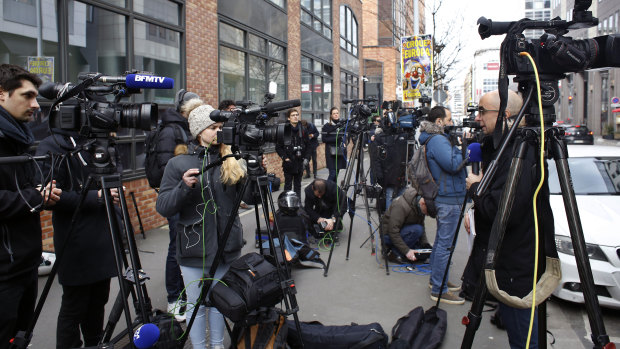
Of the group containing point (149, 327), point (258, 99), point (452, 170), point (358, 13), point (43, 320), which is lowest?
point (43, 320)

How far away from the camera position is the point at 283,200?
6.19 meters

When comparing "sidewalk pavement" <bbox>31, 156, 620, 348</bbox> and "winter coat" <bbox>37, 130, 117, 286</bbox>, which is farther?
"sidewalk pavement" <bbox>31, 156, 620, 348</bbox>

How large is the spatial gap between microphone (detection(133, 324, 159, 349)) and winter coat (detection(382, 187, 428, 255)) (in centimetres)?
390

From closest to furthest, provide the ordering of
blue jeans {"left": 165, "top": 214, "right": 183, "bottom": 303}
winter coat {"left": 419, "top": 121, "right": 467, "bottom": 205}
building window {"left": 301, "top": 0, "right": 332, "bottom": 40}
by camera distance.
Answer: blue jeans {"left": 165, "top": 214, "right": 183, "bottom": 303}
winter coat {"left": 419, "top": 121, "right": 467, "bottom": 205}
building window {"left": 301, "top": 0, "right": 332, "bottom": 40}

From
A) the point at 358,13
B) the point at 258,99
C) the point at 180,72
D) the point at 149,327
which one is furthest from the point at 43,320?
the point at 358,13

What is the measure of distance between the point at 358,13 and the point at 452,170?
1981cm

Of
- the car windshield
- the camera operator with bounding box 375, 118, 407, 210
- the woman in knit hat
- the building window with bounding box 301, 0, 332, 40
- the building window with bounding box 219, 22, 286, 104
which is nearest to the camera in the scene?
the woman in knit hat

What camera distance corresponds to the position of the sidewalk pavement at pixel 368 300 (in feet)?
12.8

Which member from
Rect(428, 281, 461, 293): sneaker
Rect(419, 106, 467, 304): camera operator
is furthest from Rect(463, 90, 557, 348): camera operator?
Rect(428, 281, 461, 293): sneaker

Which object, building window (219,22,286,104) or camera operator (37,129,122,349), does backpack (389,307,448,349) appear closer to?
camera operator (37,129,122,349)

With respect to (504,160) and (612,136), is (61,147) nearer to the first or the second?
(504,160)

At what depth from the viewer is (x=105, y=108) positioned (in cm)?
255

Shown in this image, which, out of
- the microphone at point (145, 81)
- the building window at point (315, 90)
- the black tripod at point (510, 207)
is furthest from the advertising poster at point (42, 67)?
the building window at point (315, 90)

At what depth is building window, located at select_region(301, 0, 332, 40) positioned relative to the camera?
15.6m
